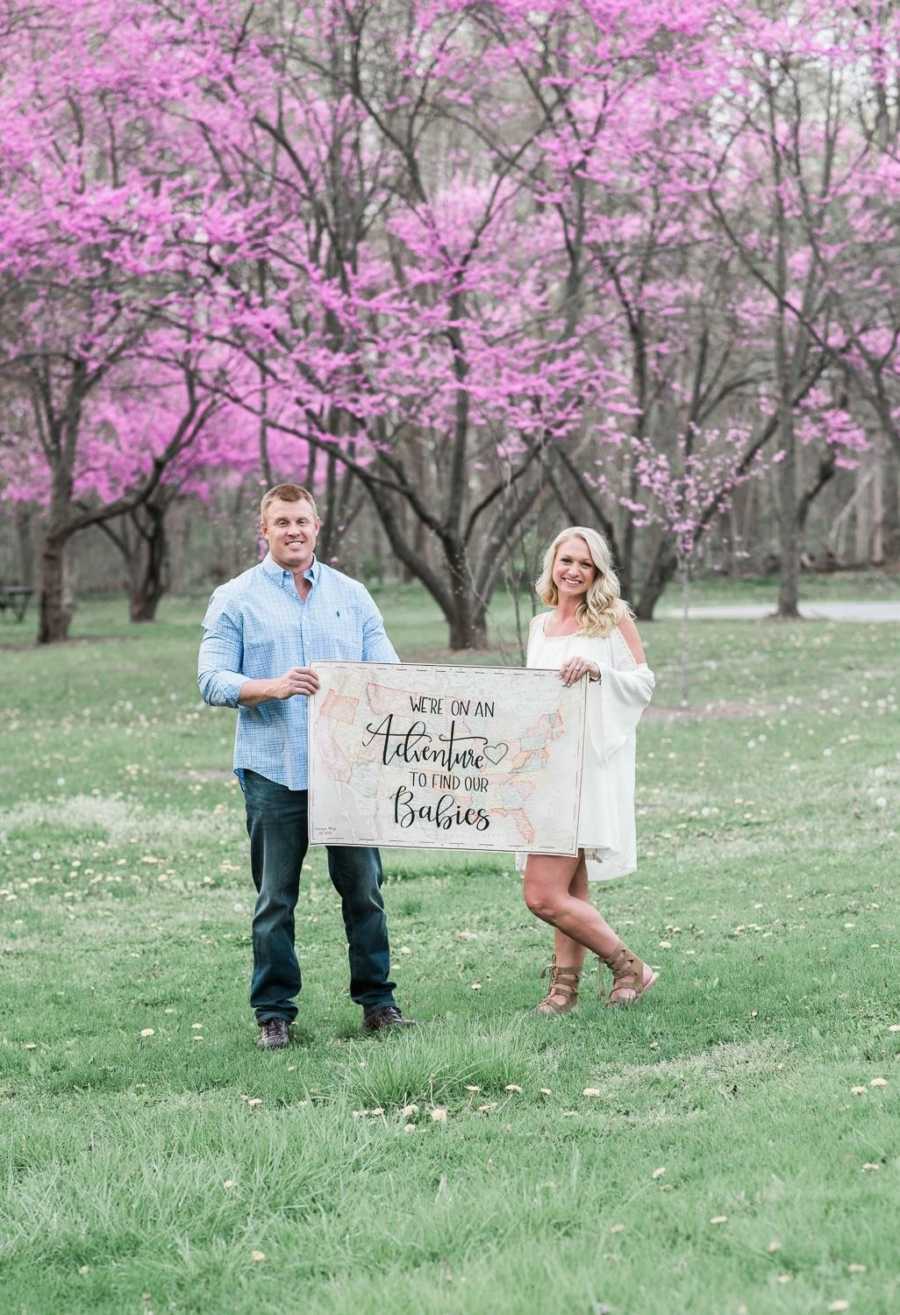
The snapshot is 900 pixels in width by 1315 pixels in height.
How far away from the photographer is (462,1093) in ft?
15.5

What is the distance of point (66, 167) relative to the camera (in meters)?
21.3

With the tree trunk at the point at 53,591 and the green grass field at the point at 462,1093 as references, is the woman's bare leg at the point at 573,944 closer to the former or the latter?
the green grass field at the point at 462,1093

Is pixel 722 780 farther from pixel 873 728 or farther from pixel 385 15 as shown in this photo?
pixel 385 15

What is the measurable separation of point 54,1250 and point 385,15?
1949 centimetres

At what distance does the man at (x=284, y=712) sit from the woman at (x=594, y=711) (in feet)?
1.97

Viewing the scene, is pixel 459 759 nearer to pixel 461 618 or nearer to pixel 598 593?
pixel 598 593

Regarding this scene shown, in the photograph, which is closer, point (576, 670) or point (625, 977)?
point (576, 670)

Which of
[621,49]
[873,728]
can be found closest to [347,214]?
[621,49]

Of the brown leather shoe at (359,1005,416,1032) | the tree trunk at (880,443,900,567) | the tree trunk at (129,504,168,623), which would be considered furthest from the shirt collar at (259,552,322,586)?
the tree trunk at (880,443,900,567)

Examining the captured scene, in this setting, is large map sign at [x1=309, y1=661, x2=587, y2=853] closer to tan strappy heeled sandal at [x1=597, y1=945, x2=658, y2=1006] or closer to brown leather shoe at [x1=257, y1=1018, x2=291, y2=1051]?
tan strappy heeled sandal at [x1=597, y1=945, x2=658, y2=1006]

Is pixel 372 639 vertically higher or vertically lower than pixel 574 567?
lower

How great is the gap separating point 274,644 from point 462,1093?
167 centimetres

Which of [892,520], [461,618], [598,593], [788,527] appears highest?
[892,520]

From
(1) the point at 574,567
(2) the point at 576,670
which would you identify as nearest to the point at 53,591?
(1) the point at 574,567
